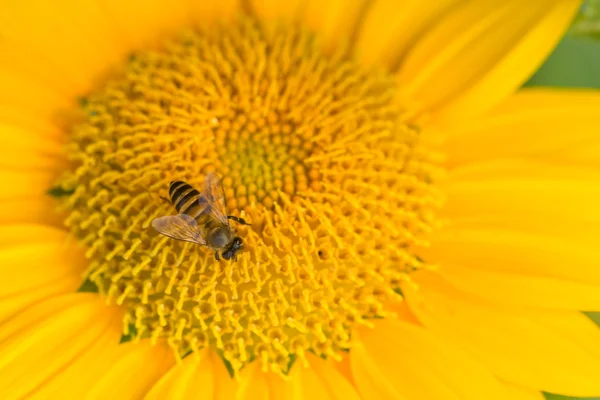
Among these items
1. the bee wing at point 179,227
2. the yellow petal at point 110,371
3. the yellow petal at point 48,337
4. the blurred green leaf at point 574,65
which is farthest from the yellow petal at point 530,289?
the yellow petal at point 48,337

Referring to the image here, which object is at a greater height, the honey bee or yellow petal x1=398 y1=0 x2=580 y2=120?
yellow petal x1=398 y1=0 x2=580 y2=120

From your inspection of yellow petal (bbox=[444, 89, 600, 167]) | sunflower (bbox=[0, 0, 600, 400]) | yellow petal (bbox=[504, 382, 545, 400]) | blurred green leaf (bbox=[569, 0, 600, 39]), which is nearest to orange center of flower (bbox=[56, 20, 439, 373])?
sunflower (bbox=[0, 0, 600, 400])

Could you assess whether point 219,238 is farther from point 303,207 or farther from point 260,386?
point 260,386

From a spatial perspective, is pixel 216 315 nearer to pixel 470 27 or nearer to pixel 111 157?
pixel 111 157

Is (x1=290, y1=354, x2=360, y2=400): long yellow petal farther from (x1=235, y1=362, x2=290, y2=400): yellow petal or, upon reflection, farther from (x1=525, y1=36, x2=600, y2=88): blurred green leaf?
(x1=525, y1=36, x2=600, y2=88): blurred green leaf

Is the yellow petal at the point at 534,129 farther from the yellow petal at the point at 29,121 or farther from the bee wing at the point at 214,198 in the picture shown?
the yellow petal at the point at 29,121

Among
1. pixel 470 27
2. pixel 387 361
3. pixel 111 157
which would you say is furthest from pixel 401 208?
pixel 111 157

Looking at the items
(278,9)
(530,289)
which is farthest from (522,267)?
(278,9)

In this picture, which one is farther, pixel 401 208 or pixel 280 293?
pixel 401 208
